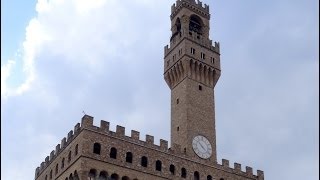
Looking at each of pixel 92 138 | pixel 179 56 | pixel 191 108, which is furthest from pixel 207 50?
pixel 92 138

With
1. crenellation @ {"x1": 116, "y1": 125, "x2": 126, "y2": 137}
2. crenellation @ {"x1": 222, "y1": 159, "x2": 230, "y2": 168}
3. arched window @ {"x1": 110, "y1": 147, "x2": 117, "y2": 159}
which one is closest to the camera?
arched window @ {"x1": 110, "y1": 147, "x2": 117, "y2": 159}

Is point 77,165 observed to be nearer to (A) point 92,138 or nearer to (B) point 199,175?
(A) point 92,138

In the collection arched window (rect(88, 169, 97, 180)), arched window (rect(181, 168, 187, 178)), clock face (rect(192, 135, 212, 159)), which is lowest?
arched window (rect(88, 169, 97, 180))

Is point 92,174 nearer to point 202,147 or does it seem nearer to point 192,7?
point 202,147

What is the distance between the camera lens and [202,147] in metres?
53.9

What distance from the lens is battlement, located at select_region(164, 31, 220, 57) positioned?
198 feet

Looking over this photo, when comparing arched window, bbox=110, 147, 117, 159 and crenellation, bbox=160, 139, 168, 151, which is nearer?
arched window, bbox=110, 147, 117, 159

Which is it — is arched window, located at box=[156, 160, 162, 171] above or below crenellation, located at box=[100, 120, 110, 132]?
below

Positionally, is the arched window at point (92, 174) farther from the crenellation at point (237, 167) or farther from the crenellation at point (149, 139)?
the crenellation at point (237, 167)

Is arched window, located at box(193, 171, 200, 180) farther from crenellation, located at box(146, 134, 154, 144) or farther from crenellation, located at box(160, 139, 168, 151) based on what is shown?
crenellation, located at box(146, 134, 154, 144)

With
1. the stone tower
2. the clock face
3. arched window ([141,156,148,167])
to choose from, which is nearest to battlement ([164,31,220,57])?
the stone tower

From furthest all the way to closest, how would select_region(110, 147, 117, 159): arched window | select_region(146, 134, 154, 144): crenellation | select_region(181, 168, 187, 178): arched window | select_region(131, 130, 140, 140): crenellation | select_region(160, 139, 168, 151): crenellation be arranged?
select_region(181, 168, 187, 178): arched window → select_region(160, 139, 168, 151): crenellation → select_region(146, 134, 154, 144): crenellation → select_region(131, 130, 140, 140): crenellation → select_region(110, 147, 117, 159): arched window

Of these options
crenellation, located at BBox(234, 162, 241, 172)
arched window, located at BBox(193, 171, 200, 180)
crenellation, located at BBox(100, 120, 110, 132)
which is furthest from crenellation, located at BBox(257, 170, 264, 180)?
crenellation, located at BBox(100, 120, 110, 132)

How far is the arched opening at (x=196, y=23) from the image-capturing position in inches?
2480
